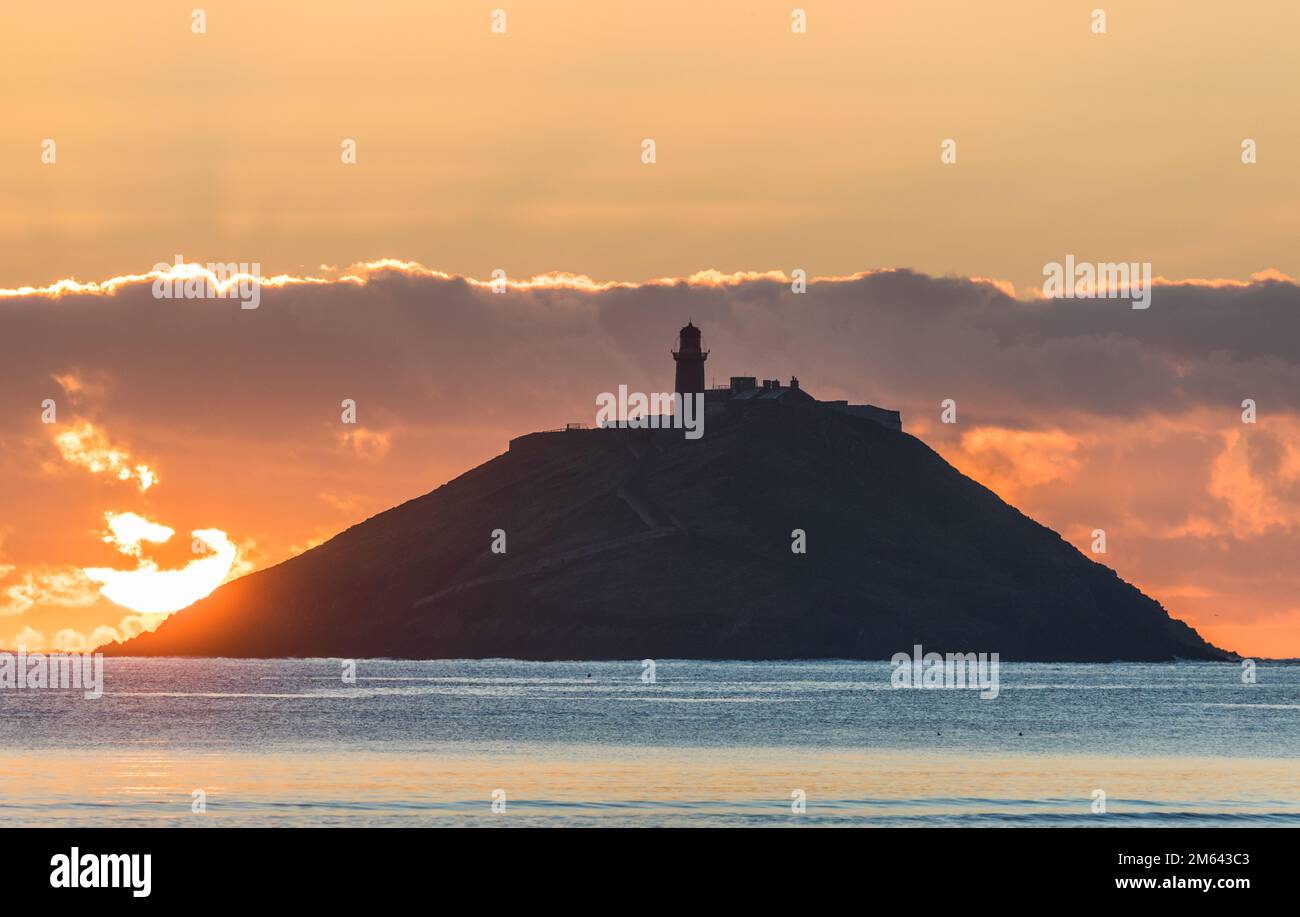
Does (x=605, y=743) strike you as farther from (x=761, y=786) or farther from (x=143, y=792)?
(x=143, y=792)

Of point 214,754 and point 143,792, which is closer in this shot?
point 143,792

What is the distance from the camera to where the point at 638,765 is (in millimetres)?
87875

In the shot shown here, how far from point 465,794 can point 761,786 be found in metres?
11.7

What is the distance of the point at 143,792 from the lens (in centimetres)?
7350

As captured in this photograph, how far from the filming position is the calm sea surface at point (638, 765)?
221ft

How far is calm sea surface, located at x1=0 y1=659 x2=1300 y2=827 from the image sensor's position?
6731 cm

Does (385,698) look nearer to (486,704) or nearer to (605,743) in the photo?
(486,704)
